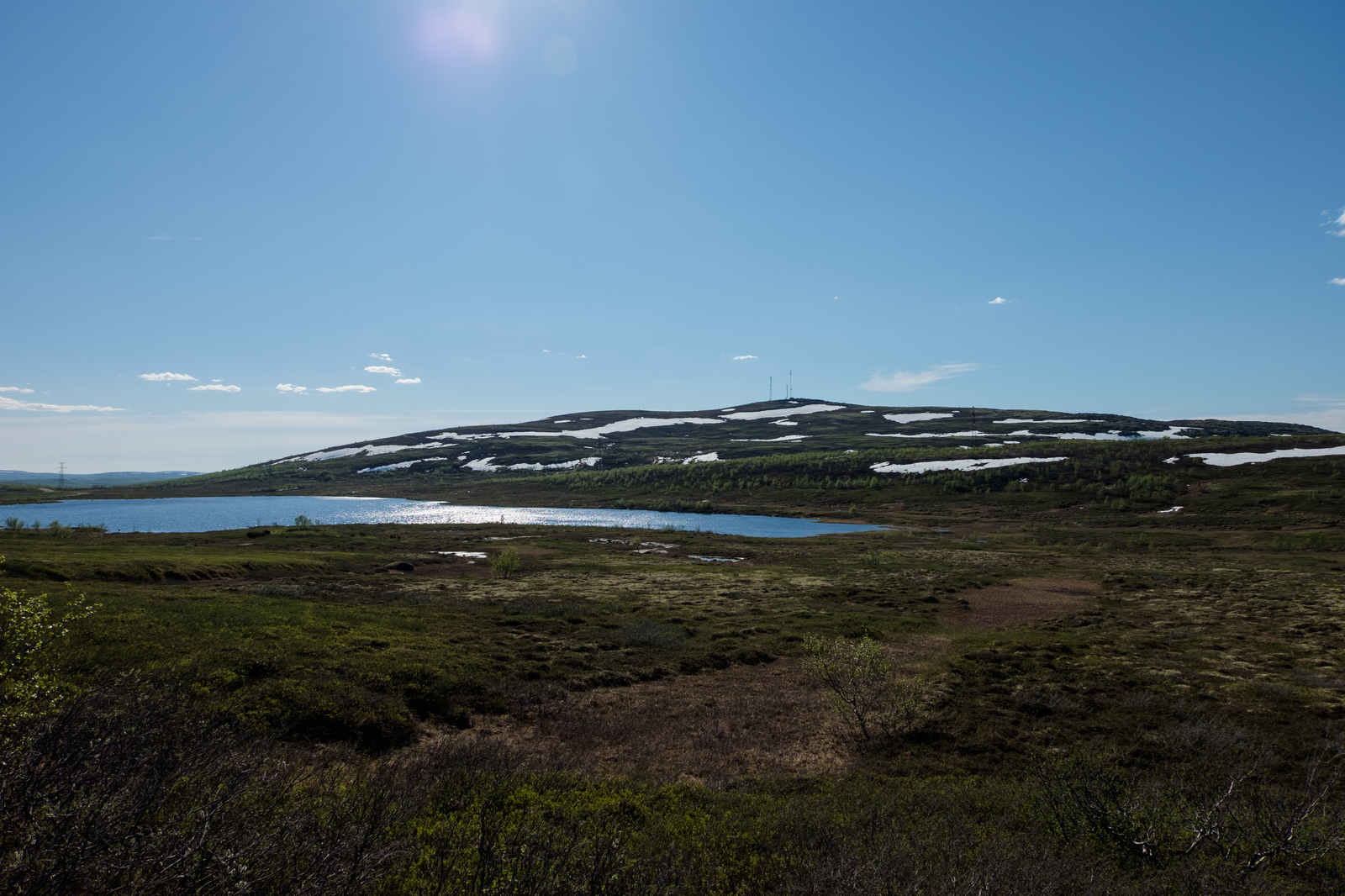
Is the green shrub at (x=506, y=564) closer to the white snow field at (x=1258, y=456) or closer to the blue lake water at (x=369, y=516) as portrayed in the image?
the blue lake water at (x=369, y=516)

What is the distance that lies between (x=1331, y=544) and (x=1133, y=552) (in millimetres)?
25020

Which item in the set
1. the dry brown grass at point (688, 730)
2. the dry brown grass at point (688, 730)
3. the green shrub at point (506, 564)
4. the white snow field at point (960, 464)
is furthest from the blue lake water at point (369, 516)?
the dry brown grass at point (688, 730)

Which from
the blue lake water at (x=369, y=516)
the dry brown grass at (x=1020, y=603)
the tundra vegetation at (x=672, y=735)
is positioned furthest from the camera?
the blue lake water at (x=369, y=516)

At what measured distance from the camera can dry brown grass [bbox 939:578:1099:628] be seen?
40.7 m

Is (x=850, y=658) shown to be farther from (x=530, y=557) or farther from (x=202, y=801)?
(x=530, y=557)

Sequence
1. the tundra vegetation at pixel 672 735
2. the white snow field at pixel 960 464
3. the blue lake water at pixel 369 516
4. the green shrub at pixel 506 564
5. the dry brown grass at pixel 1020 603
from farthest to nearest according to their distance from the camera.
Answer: the white snow field at pixel 960 464
the blue lake water at pixel 369 516
the green shrub at pixel 506 564
the dry brown grass at pixel 1020 603
the tundra vegetation at pixel 672 735

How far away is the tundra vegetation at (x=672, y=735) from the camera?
7781mm

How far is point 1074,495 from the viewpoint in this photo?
12938 centimetres

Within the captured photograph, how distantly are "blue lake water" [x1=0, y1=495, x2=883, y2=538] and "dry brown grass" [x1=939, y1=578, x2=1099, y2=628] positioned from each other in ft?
183

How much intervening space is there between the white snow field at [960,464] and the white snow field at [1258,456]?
29.5 meters

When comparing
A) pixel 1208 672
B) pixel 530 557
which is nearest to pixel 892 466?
pixel 530 557

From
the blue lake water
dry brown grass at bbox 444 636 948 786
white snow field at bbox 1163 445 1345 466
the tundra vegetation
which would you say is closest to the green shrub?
the tundra vegetation

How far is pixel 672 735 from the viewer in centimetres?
2005

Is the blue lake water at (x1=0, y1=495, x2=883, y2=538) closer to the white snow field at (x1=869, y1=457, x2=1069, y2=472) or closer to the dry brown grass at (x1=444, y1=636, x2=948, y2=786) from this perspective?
the white snow field at (x1=869, y1=457, x2=1069, y2=472)
